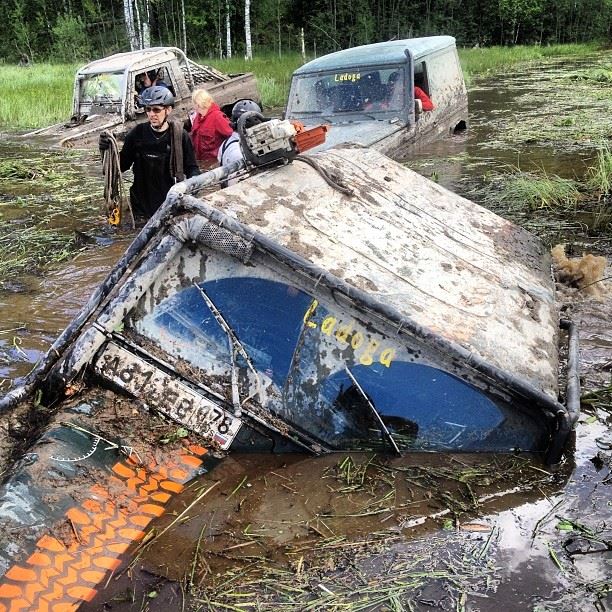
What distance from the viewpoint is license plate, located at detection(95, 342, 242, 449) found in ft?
10.4

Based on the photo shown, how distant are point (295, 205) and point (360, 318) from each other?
75 centimetres

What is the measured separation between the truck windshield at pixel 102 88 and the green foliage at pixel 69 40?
862 inches

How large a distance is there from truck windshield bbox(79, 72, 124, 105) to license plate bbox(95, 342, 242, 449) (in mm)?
8860

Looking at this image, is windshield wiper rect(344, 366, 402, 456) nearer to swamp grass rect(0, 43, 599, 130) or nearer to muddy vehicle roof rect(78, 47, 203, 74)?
muddy vehicle roof rect(78, 47, 203, 74)

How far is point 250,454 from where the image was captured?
321cm

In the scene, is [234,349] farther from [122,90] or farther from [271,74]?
[271,74]

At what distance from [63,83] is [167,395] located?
60.9ft

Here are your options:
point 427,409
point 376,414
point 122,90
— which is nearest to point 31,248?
point 122,90

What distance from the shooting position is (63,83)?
19.4m

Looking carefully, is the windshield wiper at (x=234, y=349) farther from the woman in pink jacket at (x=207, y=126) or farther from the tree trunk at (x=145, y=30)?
the tree trunk at (x=145, y=30)

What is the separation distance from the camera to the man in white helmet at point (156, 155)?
5453 mm

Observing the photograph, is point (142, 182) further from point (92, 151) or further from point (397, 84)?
point (92, 151)

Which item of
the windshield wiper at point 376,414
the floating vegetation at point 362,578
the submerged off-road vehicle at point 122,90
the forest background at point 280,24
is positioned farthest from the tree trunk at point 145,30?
the floating vegetation at point 362,578

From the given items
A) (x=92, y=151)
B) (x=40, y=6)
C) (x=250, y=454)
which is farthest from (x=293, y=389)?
(x=40, y=6)
